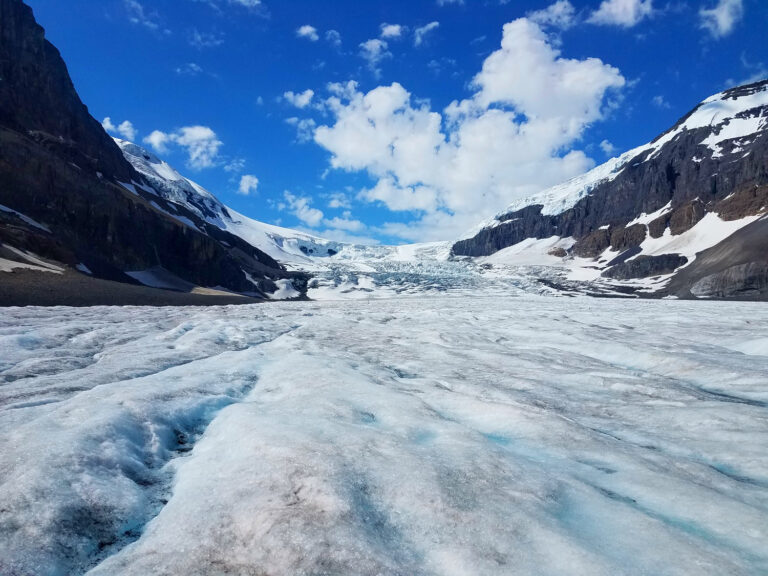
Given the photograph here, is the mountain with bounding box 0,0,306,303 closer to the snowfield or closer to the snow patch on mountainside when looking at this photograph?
the snowfield

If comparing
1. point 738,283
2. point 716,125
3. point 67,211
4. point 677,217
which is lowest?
point 67,211

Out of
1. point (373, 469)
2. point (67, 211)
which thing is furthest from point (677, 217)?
point (373, 469)

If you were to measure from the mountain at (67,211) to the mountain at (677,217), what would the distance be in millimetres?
69520

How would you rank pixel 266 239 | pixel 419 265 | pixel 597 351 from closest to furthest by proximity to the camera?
pixel 597 351 < pixel 419 265 < pixel 266 239

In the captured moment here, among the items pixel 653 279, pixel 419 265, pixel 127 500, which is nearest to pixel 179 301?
pixel 127 500

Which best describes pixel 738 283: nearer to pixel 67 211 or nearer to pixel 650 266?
pixel 650 266

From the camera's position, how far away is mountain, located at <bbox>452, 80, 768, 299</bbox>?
7788 cm

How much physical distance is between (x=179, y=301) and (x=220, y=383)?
26.1 meters

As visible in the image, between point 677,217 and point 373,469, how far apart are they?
142663mm

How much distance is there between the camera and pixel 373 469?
3600mm

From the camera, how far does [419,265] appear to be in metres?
114

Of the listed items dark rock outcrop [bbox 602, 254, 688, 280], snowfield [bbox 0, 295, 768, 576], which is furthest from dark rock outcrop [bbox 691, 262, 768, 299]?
snowfield [bbox 0, 295, 768, 576]

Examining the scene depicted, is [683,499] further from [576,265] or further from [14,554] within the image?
[576,265]

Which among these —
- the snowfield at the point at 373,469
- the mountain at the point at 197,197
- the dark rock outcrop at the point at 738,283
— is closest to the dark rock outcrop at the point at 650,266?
the dark rock outcrop at the point at 738,283
